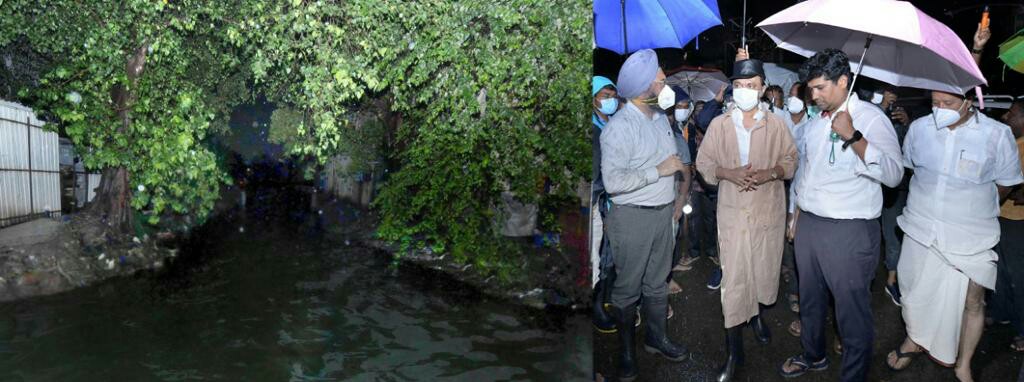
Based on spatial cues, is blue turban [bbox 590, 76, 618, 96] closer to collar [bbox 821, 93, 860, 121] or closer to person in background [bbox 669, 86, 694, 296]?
person in background [bbox 669, 86, 694, 296]

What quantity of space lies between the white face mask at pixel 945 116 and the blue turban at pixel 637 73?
104cm

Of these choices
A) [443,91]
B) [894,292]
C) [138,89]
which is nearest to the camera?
[894,292]

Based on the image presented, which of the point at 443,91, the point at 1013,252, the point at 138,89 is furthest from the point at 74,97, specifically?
the point at 1013,252

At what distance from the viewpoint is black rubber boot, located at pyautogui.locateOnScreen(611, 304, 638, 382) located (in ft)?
7.88

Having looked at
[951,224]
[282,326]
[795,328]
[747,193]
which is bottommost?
[282,326]

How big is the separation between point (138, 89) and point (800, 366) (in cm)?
421

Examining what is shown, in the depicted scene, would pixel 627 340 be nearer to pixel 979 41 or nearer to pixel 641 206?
pixel 641 206

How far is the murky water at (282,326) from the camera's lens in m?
3.98

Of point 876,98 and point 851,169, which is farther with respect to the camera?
point 876,98

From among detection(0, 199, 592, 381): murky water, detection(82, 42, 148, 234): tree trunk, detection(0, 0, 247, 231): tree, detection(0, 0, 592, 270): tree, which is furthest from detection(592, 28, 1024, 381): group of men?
detection(82, 42, 148, 234): tree trunk

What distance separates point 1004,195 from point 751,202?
89 cm

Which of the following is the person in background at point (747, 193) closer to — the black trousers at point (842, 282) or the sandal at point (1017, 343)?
the black trousers at point (842, 282)

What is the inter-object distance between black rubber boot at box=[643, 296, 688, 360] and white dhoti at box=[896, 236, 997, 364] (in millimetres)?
861

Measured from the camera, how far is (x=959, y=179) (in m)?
2.31
